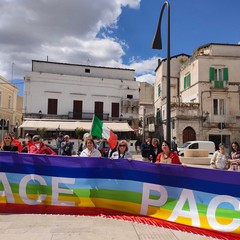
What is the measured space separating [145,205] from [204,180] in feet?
4.18

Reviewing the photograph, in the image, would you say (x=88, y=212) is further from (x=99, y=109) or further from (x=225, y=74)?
(x=99, y=109)

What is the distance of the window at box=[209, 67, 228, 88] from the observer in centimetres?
3161

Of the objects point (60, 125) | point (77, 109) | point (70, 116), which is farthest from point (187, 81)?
point (60, 125)

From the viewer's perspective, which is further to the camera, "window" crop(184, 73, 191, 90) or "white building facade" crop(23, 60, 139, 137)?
"white building facade" crop(23, 60, 139, 137)

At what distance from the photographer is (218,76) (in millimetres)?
32250

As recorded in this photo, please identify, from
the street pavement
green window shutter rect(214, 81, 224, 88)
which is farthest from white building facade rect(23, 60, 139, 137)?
the street pavement

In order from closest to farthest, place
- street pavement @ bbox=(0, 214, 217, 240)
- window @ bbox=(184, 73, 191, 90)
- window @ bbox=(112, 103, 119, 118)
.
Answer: street pavement @ bbox=(0, 214, 217, 240) < window @ bbox=(184, 73, 191, 90) < window @ bbox=(112, 103, 119, 118)

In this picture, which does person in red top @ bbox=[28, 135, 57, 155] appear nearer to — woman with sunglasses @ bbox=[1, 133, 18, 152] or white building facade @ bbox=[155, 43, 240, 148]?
woman with sunglasses @ bbox=[1, 133, 18, 152]

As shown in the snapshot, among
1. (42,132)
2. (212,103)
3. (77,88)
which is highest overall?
(77,88)

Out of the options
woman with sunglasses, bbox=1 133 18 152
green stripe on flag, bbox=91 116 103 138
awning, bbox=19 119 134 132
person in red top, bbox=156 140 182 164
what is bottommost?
person in red top, bbox=156 140 182 164

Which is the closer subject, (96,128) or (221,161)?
(221,161)

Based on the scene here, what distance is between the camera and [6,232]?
476 centimetres

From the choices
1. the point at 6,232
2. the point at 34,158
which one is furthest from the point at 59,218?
the point at 34,158

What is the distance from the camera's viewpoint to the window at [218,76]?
31.6 m
